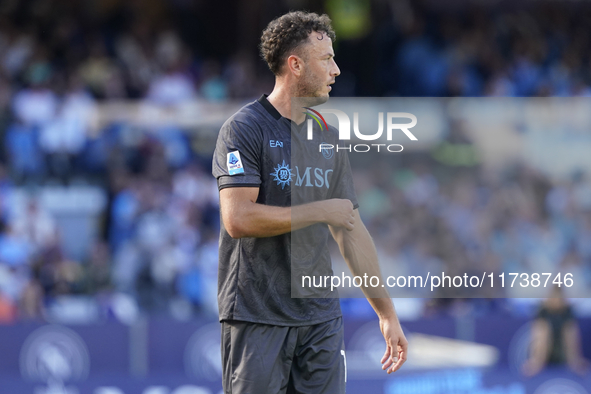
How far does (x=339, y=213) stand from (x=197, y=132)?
261 inches

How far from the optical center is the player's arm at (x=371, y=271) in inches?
125

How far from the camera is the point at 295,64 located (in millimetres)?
3027

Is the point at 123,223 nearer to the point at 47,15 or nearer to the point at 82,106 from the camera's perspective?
the point at 82,106

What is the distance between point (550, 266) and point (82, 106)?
6082mm

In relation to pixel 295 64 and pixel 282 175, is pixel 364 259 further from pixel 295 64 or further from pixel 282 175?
pixel 295 64

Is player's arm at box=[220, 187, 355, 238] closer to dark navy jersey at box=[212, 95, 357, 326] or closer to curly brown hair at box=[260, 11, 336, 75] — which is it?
dark navy jersey at box=[212, 95, 357, 326]

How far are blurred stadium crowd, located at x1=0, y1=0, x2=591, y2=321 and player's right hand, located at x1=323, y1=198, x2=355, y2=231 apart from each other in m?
2.81

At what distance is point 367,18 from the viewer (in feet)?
36.3

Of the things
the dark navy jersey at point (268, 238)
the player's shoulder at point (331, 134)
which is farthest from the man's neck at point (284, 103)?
the player's shoulder at point (331, 134)

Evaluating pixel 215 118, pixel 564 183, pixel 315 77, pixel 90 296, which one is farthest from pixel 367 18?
pixel 315 77

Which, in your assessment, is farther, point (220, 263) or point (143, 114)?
point (143, 114)

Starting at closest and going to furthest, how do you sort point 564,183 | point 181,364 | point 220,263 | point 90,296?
point 220,263 → point 181,364 → point 90,296 → point 564,183

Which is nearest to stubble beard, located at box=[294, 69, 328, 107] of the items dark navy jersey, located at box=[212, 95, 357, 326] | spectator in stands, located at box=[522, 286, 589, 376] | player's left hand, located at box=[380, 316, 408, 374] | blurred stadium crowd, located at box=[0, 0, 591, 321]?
dark navy jersey, located at box=[212, 95, 357, 326]

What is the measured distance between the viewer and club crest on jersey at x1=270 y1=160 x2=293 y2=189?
9.64 ft
